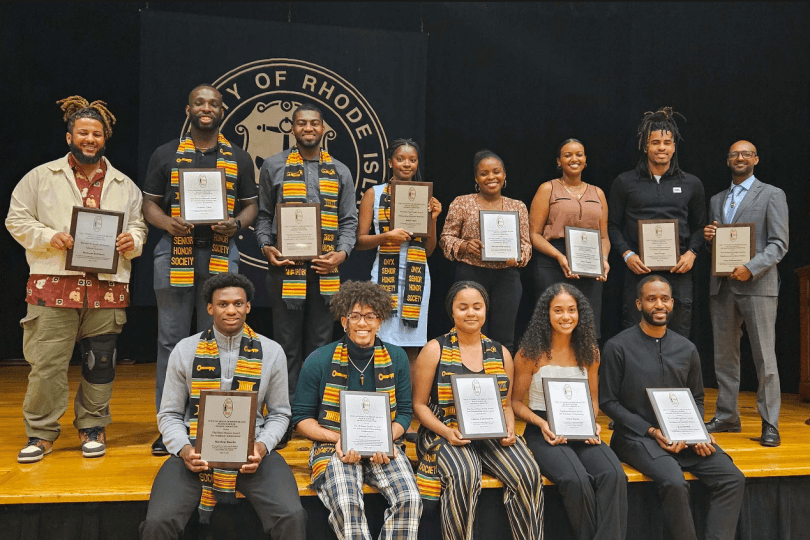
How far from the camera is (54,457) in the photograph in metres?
3.59

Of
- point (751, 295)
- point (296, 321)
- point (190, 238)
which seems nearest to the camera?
point (190, 238)

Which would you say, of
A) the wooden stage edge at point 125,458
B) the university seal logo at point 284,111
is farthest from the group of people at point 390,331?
the university seal logo at point 284,111

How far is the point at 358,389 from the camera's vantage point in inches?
130

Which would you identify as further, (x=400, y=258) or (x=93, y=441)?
(x=400, y=258)

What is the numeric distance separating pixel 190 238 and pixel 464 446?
5.52 ft

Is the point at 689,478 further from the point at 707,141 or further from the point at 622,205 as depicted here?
the point at 707,141

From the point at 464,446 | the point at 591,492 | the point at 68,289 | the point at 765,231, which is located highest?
the point at 765,231

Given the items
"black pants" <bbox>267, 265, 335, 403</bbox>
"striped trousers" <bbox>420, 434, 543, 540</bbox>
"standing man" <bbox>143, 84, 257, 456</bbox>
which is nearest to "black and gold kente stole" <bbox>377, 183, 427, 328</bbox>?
"black pants" <bbox>267, 265, 335, 403</bbox>

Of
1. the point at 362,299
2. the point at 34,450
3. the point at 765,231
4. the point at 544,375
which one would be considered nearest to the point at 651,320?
the point at 544,375

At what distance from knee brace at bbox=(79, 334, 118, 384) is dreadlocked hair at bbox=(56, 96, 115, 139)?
1.02m

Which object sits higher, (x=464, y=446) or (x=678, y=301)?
(x=678, y=301)

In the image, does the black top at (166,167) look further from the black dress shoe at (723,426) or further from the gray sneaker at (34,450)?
the black dress shoe at (723,426)

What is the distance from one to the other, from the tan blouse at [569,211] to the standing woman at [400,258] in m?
0.68

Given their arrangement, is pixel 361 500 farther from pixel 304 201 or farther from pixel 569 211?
pixel 569 211
